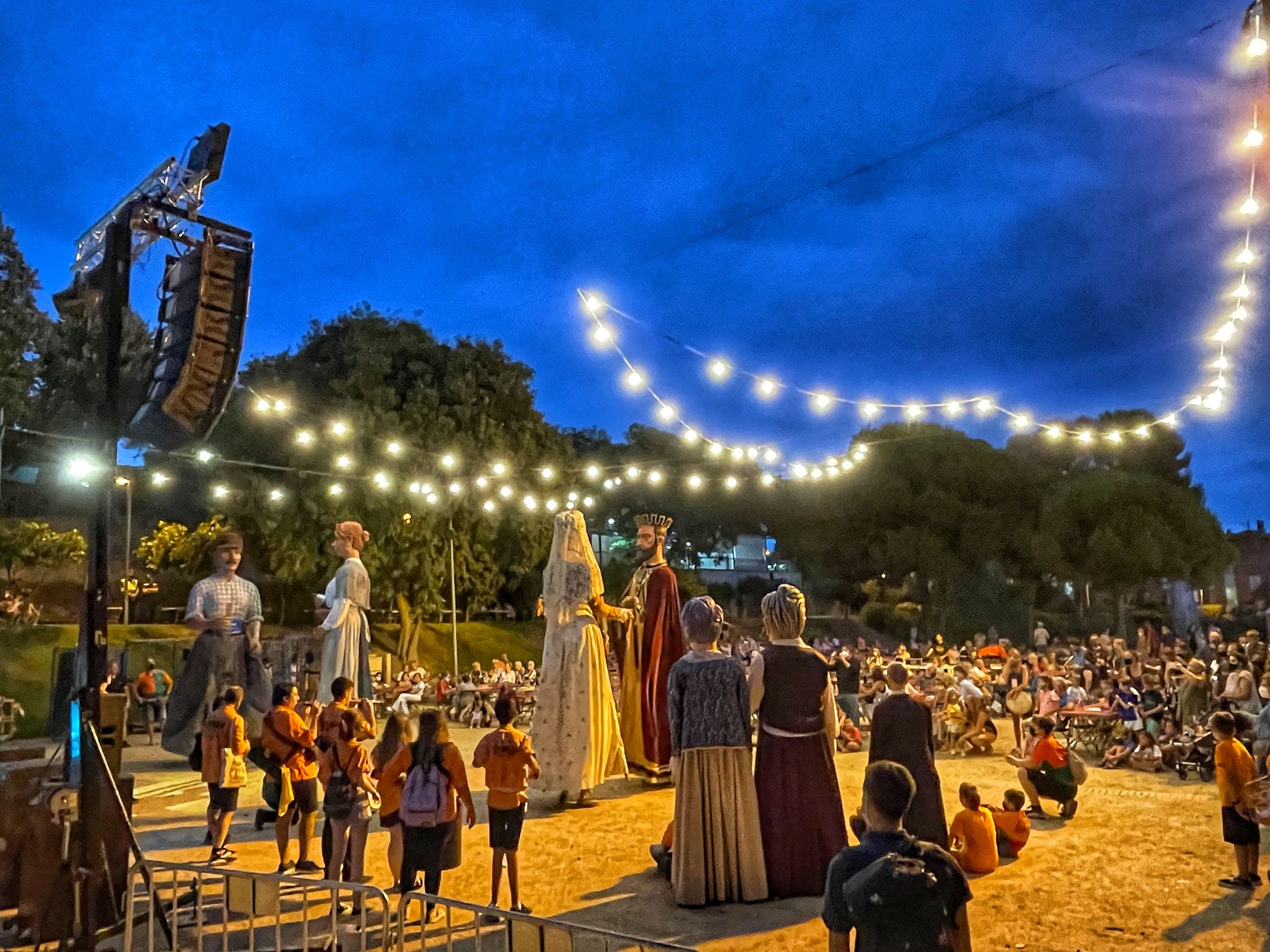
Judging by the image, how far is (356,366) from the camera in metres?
21.0

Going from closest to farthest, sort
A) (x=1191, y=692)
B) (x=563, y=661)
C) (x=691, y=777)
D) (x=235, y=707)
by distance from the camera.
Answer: (x=691, y=777) → (x=235, y=707) → (x=563, y=661) → (x=1191, y=692)

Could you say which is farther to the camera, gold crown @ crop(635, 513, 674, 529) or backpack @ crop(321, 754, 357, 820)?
gold crown @ crop(635, 513, 674, 529)

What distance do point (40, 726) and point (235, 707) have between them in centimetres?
1086

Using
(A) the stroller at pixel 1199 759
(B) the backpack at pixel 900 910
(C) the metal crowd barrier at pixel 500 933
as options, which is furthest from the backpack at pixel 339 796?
(A) the stroller at pixel 1199 759

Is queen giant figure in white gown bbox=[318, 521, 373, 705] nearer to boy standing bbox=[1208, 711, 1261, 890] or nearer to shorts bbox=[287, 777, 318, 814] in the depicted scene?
shorts bbox=[287, 777, 318, 814]

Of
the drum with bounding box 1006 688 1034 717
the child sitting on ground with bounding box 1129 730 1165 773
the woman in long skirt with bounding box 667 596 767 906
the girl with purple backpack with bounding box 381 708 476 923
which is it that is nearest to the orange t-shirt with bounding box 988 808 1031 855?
the woman in long skirt with bounding box 667 596 767 906

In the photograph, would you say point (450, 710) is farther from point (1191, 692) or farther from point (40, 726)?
point (1191, 692)

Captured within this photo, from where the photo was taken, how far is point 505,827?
514 centimetres

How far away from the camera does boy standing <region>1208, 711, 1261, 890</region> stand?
5.74m

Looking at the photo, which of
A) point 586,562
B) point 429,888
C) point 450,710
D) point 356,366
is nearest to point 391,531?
point 356,366

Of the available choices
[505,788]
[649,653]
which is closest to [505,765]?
[505,788]

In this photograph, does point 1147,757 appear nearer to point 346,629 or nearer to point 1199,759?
point 1199,759

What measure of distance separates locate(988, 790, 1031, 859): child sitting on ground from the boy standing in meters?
1.17

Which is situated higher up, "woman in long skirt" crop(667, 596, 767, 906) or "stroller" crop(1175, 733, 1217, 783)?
"woman in long skirt" crop(667, 596, 767, 906)
